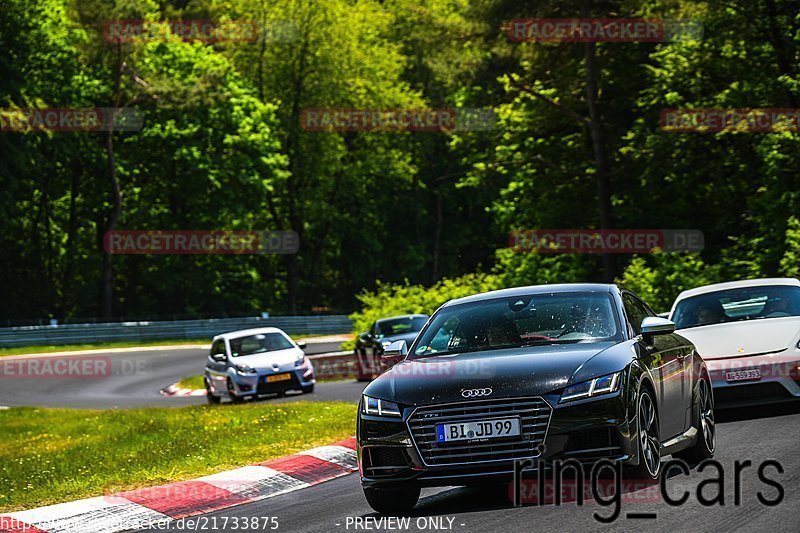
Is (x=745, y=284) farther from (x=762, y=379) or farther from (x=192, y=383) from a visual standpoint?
(x=192, y=383)

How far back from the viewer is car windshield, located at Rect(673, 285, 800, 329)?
1502 centimetres

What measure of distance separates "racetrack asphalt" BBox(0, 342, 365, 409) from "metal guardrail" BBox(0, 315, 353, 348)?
3.54m

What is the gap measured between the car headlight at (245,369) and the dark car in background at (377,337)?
4.25m

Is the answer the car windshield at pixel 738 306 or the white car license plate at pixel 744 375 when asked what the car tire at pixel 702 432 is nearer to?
the white car license plate at pixel 744 375

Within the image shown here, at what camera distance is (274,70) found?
73750mm

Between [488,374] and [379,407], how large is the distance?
0.78 meters

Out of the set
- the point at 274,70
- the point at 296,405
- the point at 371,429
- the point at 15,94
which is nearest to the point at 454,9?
the point at 274,70

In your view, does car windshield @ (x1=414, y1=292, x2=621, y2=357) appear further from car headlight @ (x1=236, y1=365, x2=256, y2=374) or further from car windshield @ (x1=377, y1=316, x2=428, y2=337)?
car windshield @ (x1=377, y1=316, x2=428, y2=337)

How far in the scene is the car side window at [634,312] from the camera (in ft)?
33.1

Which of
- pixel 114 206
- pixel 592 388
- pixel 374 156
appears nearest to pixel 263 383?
pixel 592 388

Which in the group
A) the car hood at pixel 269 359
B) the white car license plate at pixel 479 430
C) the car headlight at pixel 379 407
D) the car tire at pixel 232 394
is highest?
the car headlight at pixel 379 407

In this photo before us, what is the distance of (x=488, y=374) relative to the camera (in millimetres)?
8695

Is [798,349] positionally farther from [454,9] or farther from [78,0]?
[454,9]

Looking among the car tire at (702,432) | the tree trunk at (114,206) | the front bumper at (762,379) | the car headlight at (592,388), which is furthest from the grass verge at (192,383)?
the car headlight at (592,388)
